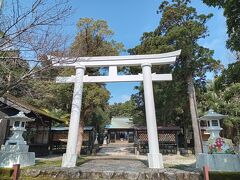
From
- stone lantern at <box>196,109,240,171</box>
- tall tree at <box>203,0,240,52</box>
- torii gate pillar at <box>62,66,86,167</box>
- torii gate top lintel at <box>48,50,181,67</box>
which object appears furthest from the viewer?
torii gate top lintel at <box>48,50,181,67</box>

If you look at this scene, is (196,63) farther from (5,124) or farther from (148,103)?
(5,124)

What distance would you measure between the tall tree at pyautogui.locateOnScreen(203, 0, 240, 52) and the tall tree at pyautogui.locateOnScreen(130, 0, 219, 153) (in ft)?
28.5

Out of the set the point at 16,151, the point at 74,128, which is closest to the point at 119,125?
the point at 74,128

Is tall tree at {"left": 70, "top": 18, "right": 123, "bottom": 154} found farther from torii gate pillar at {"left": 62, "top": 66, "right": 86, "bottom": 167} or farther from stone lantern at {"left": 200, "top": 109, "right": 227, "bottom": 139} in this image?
stone lantern at {"left": 200, "top": 109, "right": 227, "bottom": 139}

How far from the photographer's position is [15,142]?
9.61 meters

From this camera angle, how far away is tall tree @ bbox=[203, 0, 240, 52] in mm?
6059

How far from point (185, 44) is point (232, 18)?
9.31 meters

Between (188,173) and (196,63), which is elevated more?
(196,63)

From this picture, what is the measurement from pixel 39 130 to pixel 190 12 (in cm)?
1505

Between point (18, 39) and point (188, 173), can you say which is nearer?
point (18, 39)

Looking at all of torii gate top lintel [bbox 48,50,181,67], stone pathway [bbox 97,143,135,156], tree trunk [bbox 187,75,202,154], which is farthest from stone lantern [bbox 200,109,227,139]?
stone pathway [bbox 97,143,135,156]

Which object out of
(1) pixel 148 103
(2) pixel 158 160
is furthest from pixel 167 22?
(2) pixel 158 160

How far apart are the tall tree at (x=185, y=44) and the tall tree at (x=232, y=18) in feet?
28.5

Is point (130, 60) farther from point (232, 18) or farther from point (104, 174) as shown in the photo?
point (104, 174)
